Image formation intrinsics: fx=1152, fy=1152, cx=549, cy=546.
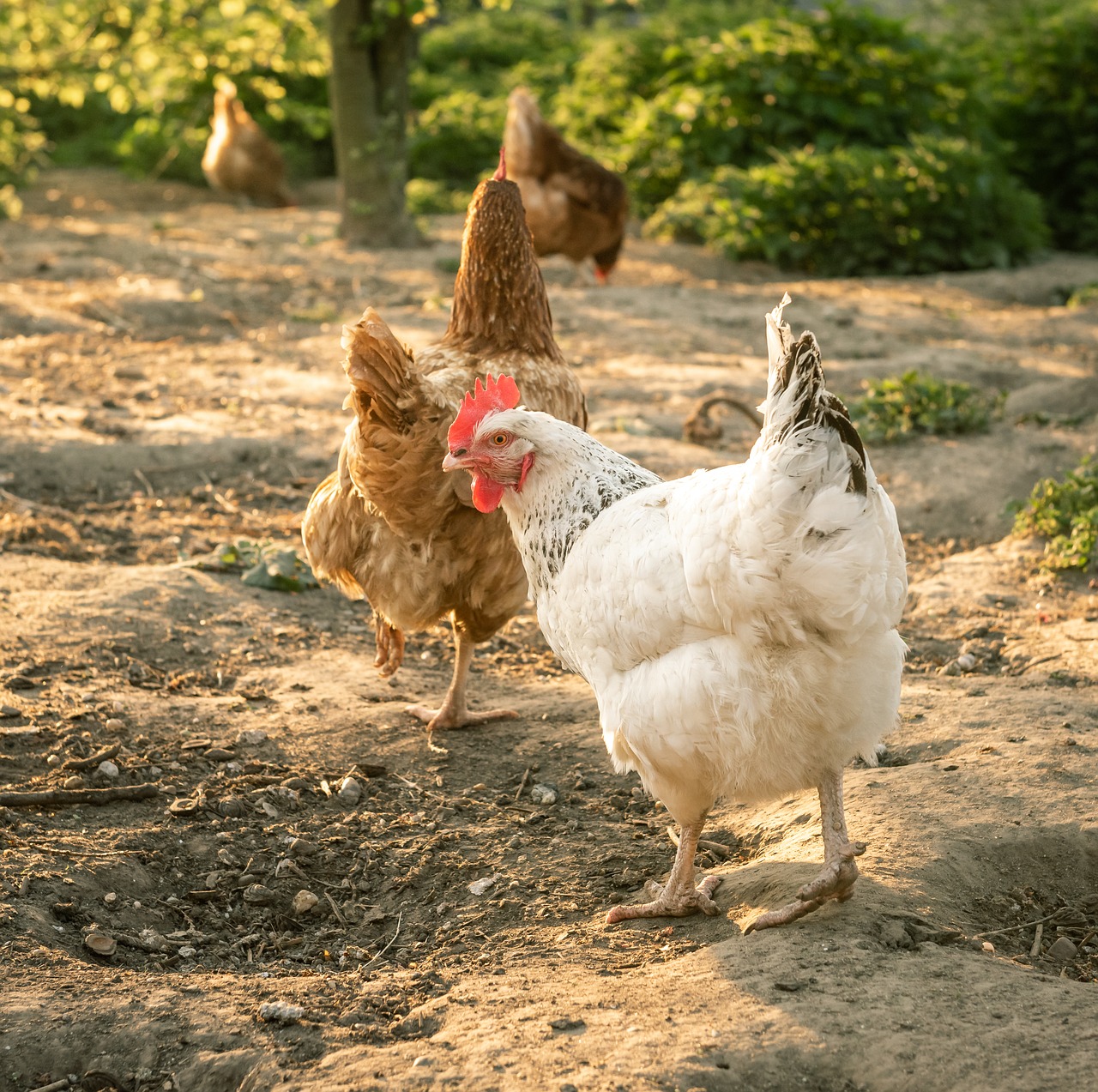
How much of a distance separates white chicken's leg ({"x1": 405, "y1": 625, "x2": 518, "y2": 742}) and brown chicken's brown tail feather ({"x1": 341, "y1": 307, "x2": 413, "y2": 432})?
0.94 metres

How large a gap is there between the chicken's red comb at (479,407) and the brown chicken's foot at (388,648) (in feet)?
4.19

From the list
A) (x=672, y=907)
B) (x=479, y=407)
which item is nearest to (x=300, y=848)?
(x=672, y=907)

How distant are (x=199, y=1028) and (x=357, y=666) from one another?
2121 mm

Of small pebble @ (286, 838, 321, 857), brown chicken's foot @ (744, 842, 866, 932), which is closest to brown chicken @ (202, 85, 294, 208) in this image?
small pebble @ (286, 838, 321, 857)

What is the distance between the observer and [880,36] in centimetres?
1315

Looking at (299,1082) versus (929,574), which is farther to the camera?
(929,574)

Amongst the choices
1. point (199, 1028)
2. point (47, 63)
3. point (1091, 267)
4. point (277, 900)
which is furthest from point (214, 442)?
point (1091, 267)

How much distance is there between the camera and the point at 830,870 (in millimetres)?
2723

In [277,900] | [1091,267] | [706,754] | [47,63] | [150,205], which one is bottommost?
[277,900]

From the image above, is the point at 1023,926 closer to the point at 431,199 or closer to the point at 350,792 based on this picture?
the point at 350,792

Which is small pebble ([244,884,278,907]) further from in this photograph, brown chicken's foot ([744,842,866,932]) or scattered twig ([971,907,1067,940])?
scattered twig ([971,907,1067,940])

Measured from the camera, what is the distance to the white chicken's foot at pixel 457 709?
4129 millimetres

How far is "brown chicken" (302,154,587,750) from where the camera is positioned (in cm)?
361

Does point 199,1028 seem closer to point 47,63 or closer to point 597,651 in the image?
point 597,651
